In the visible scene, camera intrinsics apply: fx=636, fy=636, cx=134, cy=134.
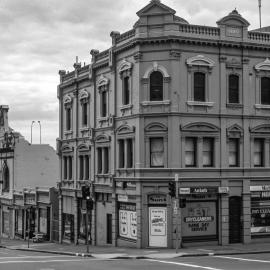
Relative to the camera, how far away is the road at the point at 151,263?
28.4m

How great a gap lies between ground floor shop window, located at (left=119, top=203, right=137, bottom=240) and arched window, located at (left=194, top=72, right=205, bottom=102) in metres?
7.86

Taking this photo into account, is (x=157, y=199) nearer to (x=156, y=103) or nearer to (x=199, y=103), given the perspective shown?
(x=156, y=103)

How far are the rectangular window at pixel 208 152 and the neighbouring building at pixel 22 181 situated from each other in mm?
22396

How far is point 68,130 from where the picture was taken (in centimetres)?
5316

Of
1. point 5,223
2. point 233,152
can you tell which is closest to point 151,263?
point 233,152

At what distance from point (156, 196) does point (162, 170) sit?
167 centimetres

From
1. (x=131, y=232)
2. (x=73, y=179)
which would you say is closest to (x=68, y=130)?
(x=73, y=179)

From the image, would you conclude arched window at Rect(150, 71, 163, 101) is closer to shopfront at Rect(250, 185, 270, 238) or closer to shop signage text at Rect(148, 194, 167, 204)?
shop signage text at Rect(148, 194, 167, 204)

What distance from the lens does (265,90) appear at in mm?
41406

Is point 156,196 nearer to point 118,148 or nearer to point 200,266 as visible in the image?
point 118,148

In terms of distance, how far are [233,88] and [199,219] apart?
8570mm

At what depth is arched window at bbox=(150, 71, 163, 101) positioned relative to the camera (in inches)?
1532

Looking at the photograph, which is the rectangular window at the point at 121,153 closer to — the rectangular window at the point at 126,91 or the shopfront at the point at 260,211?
the rectangular window at the point at 126,91

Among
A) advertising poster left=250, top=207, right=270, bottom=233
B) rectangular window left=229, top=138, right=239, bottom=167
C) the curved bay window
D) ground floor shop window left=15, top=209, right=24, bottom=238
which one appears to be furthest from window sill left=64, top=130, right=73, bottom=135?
advertising poster left=250, top=207, right=270, bottom=233
